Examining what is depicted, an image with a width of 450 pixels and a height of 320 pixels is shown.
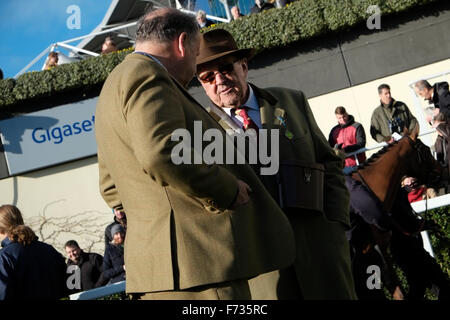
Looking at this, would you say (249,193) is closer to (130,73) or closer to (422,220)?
(130,73)

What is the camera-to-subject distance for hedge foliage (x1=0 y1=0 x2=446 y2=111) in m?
13.1

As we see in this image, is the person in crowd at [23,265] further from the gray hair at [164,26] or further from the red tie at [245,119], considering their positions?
the gray hair at [164,26]

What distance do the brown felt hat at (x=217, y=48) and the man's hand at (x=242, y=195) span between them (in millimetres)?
1346

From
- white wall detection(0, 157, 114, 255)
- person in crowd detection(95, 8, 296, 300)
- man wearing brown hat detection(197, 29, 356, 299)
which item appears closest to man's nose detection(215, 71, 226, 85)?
man wearing brown hat detection(197, 29, 356, 299)

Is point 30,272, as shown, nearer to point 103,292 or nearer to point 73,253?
point 103,292

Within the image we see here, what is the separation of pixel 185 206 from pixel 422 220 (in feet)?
13.5

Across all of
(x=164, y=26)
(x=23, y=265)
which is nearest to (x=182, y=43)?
(x=164, y=26)

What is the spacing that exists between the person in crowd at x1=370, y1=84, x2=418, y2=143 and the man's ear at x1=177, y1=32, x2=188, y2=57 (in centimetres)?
762

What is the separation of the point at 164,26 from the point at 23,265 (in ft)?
11.4

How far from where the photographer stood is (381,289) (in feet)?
19.7

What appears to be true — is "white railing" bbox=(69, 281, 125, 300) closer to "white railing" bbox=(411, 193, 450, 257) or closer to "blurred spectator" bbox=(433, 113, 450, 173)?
"white railing" bbox=(411, 193, 450, 257)

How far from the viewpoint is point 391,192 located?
6.14 metres
